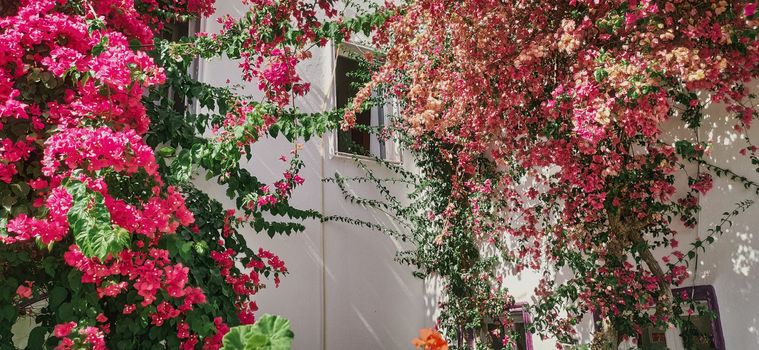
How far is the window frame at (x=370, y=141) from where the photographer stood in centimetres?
652

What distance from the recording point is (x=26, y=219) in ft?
7.25

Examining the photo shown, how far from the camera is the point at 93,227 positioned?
196cm

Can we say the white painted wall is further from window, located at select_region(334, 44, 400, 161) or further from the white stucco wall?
window, located at select_region(334, 44, 400, 161)

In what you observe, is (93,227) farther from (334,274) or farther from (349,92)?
(349,92)

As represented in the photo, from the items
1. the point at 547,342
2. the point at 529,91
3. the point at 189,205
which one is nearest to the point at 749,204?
the point at 529,91

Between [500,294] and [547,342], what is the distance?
62 centimetres

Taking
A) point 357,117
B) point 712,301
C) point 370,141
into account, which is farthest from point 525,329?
point 357,117

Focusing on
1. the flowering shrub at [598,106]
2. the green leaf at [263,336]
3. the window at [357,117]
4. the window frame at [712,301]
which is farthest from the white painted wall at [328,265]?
the green leaf at [263,336]

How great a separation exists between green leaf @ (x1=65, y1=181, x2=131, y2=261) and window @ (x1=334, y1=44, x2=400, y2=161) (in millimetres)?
4721

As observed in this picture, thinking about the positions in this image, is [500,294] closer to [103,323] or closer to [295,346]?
[295,346]

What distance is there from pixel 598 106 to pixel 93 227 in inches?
97.2

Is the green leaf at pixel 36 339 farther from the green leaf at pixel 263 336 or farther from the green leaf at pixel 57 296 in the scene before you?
the green leaf at pixel 263 336

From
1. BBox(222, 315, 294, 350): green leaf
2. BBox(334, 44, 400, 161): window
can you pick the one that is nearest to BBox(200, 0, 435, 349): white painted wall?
BBox(334, 44, 400, 161): window

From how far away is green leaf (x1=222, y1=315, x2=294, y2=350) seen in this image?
161cm
